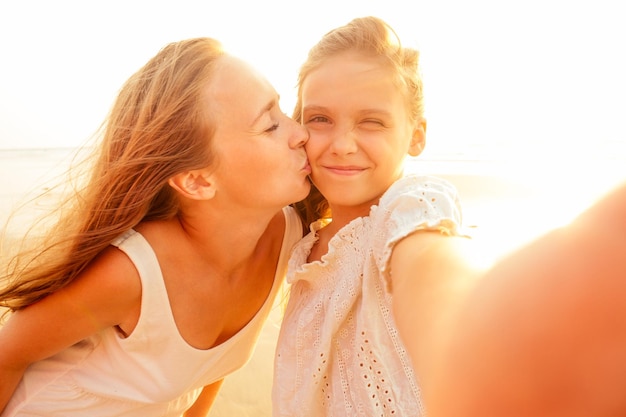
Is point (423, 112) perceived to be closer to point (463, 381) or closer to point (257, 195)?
point (257, 195)

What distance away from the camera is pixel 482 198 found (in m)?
8.12

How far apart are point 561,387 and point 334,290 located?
1396 mm

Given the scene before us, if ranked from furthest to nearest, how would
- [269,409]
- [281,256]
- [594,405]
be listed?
[269,409] < [281,256] < [594,405]

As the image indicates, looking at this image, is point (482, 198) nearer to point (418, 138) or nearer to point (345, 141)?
point (418, 138)

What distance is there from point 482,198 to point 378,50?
21.0 feet

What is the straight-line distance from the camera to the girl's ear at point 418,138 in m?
2.29

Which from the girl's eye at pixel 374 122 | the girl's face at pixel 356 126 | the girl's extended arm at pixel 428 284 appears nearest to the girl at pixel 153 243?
the girl's face at pixel 356 126

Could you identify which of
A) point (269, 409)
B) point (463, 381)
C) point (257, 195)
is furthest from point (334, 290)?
point (269, 409)

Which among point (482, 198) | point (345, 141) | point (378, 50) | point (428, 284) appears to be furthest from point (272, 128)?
point (482, 198)

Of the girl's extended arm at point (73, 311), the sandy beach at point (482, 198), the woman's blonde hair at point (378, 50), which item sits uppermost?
the woman's blonde hair at point (378, 50)

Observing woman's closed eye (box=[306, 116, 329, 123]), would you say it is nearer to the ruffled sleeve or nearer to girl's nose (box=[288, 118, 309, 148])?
girl's nose (box=[288, 118, 309, 148])

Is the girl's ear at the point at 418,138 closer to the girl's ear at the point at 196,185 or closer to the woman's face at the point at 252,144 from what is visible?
the woman's face at the point at 252,144

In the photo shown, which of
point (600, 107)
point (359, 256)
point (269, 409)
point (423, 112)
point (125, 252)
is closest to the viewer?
point (359, 256)

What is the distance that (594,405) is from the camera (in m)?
0.57
